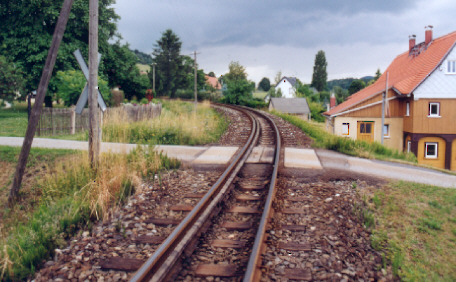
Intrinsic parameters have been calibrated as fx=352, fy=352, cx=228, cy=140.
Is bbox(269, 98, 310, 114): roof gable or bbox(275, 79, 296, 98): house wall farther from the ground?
bbox(275, 79, 296, 98): house wall

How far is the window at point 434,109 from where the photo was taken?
29469 mm

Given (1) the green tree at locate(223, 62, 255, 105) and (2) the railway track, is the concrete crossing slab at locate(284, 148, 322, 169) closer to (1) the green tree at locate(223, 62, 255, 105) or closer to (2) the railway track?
(2) the railway track

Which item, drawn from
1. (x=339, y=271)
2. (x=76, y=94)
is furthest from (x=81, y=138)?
(x=339, y=271)

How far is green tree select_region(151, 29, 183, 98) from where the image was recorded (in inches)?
2394

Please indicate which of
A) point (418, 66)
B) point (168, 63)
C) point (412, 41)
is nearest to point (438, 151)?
point (418, 66)

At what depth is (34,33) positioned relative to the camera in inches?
1019

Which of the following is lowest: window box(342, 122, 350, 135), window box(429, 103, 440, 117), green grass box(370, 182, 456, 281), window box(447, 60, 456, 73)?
green grass box(370, 182, 456, 281)

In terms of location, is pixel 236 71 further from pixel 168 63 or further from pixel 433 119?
pixel 433 119

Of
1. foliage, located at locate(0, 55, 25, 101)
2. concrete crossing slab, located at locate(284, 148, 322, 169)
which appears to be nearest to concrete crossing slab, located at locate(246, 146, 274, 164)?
concrete crossing slab, located at locate(284, 148, 322, 169)

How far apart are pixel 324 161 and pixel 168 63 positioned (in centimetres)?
5440

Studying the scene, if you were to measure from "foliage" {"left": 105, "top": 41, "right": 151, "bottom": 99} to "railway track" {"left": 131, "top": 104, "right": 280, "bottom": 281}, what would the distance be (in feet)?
93.7

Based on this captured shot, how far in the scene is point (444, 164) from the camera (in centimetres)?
2994

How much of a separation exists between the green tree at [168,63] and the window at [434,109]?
41522 millimetres

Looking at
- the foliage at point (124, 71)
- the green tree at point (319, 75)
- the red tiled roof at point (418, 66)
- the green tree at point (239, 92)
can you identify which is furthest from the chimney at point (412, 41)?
the green tree at point (319, 75)
